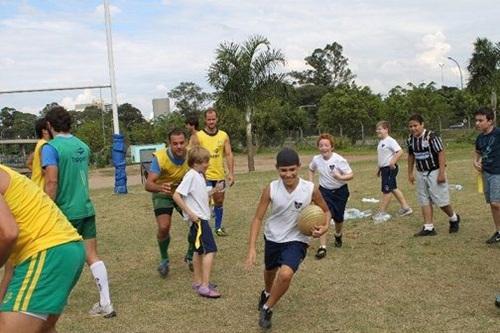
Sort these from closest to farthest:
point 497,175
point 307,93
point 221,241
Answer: point 497,175, point 221,241, point 307,93

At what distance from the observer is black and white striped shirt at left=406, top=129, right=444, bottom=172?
809cm

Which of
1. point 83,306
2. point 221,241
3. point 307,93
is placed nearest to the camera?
point 83,306

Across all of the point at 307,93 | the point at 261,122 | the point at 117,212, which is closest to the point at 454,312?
the point at 117,212

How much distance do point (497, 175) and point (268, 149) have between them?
135 ft

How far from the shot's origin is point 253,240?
5.02 m

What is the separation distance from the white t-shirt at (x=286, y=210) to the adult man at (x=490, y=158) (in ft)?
11.2

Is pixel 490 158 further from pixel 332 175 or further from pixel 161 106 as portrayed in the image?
pixel 161 106

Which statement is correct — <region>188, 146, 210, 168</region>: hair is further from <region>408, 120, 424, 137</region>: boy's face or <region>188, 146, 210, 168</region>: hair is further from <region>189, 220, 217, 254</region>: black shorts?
<region>408, 120, 424, 137</region>: boy's face

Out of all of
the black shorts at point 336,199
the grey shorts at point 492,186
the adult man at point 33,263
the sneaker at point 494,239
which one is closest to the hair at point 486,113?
the grey shorts at point 492,186

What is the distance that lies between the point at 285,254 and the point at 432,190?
396 cm

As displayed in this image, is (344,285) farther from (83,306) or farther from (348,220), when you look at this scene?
(348,220)

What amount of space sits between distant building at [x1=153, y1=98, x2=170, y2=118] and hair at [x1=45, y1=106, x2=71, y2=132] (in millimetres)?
49635

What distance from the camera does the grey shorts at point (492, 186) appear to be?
7.44m

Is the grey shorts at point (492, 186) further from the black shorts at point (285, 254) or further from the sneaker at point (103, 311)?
the sneaker at point (103, 311)
